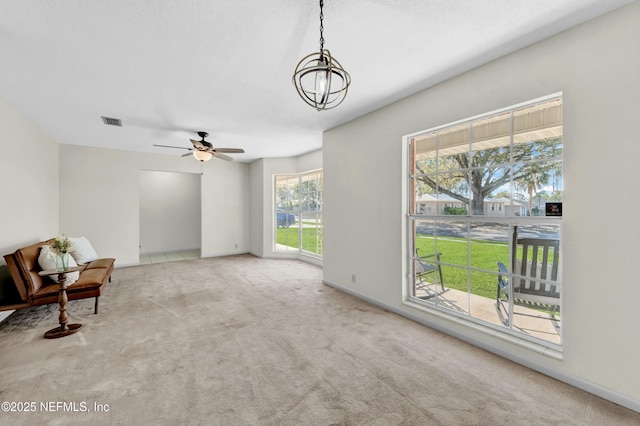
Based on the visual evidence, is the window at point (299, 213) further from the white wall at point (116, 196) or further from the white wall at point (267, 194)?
the white wall at point (116, 196)

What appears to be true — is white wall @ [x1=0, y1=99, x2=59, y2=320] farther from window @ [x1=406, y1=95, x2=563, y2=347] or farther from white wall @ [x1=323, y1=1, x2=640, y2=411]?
white wall @ [x1=323, y1=1, x2=640, y2=411]

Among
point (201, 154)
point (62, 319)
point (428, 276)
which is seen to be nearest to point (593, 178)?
point (428, 276)

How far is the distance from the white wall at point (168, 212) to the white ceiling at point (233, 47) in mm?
4495

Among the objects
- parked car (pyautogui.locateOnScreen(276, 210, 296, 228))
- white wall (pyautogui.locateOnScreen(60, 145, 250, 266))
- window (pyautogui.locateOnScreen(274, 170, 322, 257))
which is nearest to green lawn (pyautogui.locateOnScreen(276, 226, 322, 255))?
window (pyautogui.locateOnScreen(274, 170, 322, 257))

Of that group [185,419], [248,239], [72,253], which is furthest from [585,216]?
[248,239]

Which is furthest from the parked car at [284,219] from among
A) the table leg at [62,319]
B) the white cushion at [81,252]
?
the table leg at [62,319]

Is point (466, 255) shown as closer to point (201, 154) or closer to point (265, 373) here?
point (265, 373)

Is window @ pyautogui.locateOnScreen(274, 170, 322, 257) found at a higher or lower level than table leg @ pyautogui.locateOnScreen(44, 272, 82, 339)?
higher

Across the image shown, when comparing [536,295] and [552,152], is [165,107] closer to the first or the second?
[552,152]

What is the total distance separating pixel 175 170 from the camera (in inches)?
267

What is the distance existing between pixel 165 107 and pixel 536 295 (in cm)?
473

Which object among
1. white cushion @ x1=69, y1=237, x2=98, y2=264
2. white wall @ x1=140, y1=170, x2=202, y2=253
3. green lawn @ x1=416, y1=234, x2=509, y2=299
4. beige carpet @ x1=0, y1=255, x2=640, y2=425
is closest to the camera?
beige carpet @ x1=0, y1=255, x2=640, y2=425

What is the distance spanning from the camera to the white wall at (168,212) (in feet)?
25.8

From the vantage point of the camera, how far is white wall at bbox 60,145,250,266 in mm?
5582
